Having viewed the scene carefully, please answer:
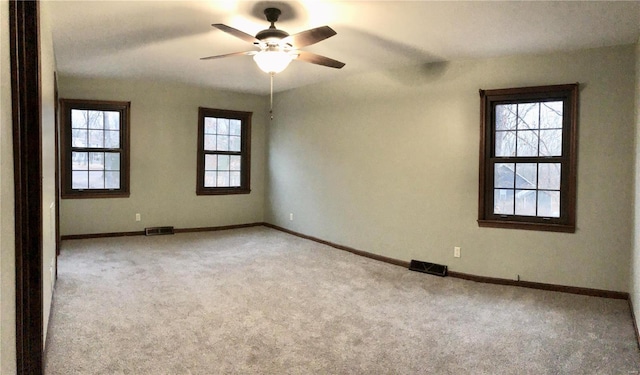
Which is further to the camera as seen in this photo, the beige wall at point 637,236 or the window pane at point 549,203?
the window pane at point 549,203

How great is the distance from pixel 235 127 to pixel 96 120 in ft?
7.12

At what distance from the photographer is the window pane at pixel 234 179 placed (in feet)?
24.2

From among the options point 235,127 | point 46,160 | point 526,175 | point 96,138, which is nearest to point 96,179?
point 96,138

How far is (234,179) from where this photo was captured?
7422 mm

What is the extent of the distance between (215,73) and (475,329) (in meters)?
4.48

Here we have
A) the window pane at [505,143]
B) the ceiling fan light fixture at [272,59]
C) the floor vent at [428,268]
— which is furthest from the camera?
the floor vent at [428,268]

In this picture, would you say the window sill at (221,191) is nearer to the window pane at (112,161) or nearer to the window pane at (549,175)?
the window pane at (112,161)

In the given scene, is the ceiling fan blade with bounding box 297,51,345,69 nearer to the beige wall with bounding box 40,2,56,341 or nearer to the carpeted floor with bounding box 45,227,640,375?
the beige wall with bounding box 40,2,56,341

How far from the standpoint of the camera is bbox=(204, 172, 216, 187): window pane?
7109 mm

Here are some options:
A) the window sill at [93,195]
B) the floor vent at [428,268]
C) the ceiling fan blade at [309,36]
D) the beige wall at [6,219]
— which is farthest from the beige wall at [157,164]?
the beige wall at [6,219]

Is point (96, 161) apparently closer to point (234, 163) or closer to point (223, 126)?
point (223, 126)

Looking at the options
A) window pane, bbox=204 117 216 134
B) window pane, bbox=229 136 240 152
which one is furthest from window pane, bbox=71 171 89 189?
window pane, bbox=229 136 240 152

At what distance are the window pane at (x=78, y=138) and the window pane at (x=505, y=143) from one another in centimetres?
565

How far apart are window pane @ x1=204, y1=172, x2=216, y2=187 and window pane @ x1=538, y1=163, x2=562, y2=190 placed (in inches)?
198
